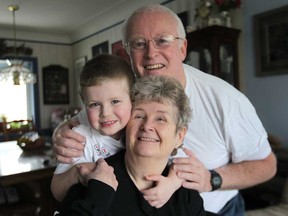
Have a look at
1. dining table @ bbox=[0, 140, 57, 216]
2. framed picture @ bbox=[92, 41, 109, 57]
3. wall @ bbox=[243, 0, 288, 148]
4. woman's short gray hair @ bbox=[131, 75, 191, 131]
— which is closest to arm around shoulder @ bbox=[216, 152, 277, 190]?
woman's short gray hair @ bbox=[131, 75, 191, 131]

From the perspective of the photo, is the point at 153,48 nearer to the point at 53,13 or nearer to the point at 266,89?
the point at 266,89

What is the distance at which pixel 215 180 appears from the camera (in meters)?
1.27

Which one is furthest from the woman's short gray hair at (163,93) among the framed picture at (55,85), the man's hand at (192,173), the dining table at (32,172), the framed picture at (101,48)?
the framed picture at (55,85)

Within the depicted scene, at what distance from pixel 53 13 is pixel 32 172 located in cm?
412

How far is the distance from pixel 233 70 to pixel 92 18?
12.3 ft

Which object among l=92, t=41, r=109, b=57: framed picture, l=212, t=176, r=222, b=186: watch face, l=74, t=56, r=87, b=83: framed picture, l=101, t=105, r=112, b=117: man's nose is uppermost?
l=92, t=41, r=109, b=57: framed picture

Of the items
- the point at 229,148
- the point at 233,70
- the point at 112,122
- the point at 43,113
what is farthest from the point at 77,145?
the point at 43,113

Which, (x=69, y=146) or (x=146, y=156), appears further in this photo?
(x=69, y=146)

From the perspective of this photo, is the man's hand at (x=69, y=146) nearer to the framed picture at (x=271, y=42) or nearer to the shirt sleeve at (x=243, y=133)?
the shirt sleeve at (x=243, y=133)

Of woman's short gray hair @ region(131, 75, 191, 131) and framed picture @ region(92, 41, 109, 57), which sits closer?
woman's short gray hair @ region(131, 75, 191, 131)

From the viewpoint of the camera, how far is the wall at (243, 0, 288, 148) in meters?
3.15

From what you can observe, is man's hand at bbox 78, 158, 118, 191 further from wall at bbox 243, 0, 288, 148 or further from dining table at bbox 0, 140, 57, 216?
wall at bbox 243, 0, 288, 148

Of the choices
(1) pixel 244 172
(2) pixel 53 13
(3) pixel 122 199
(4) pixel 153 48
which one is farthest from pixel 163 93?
(2) pixel 53 13

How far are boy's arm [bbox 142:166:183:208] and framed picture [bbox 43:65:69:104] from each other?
6484 millimetres
